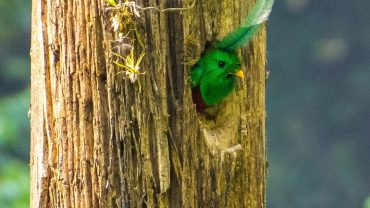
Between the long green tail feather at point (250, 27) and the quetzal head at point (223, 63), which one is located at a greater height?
the long green tail feather at point (250, 27)

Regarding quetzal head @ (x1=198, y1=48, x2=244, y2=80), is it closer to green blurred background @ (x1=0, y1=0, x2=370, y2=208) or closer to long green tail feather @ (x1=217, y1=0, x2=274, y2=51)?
long green tail feather @ (x1=217, y1=0, x2=274, y2=51)

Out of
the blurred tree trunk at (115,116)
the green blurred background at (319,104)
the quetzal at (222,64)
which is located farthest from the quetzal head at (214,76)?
the green blurred background at (319,104)

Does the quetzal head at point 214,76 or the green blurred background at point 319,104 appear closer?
the quetzal head at point 214,76

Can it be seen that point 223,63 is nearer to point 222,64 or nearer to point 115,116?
point 222,64

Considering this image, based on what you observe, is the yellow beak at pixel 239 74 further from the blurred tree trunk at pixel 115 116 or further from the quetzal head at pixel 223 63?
the blurred tree trunk at pixel 115 116

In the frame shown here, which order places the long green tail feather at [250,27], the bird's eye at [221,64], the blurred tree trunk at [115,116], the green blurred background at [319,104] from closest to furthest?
the blurred tree trunk at [115,116], the long green tail feather at [250,27], the bird's eye at [221,64], the green blurred background at [319,104]

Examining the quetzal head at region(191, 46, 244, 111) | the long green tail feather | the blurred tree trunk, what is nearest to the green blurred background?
the quetzal head at region(191, 46, 244, 111)
